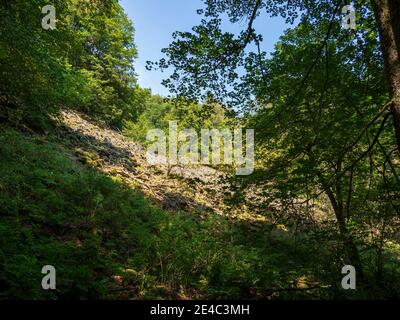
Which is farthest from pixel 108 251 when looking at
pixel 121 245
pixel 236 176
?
pixel 236 176

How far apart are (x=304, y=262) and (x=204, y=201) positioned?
9482mm

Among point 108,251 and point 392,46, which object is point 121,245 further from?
Result: point 392,46

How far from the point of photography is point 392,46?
3.84 meters

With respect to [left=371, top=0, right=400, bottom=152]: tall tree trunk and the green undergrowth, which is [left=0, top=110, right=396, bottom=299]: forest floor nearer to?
the green undergrowth

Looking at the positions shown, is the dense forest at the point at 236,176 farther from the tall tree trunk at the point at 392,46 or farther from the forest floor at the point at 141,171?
the forest floor at the point at 141,171

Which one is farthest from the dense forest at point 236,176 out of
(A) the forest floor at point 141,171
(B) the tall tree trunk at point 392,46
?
(A) the forest floor at point 141,171

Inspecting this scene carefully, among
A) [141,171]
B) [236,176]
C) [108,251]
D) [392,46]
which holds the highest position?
[141,171]

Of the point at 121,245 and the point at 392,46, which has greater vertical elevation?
the point at 392,46

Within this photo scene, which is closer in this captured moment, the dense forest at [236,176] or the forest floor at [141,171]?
the dense forest at [236,176]

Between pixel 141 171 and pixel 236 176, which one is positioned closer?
pixel 236 176

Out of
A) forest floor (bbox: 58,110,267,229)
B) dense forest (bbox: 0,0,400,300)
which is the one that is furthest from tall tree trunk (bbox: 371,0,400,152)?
forest floor (bbox: 58,110,267,229)

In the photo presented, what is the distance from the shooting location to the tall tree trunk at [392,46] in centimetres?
375
